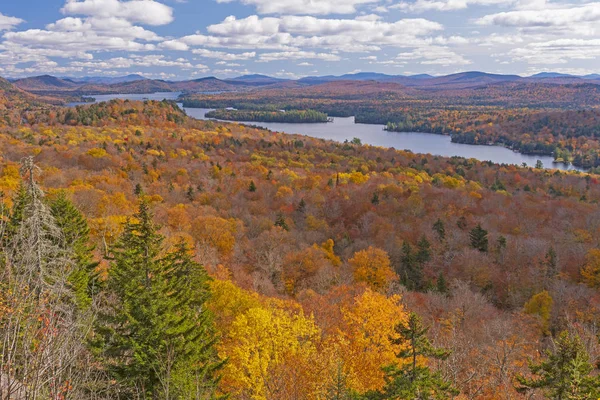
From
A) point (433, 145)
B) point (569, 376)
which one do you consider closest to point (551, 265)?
point (569, 376)

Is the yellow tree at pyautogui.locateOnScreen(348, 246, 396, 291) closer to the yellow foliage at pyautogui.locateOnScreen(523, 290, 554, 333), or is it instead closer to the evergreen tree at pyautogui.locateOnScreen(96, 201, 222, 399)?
the yellow foliage at pyautogui.locateOnScreen(523, 290, 554, 333)

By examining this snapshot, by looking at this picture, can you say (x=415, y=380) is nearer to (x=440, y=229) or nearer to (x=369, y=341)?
(x=369, y=341)

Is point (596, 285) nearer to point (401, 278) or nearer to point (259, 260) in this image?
point (401, 278)

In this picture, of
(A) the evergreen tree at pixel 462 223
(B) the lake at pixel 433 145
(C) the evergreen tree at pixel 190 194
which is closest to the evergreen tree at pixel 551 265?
(A) the evergreen tree at pixel 462 223

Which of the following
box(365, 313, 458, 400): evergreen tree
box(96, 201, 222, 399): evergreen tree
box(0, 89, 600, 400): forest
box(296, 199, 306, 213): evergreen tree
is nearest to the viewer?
box(365, 313, 458, 400): evergreen tree

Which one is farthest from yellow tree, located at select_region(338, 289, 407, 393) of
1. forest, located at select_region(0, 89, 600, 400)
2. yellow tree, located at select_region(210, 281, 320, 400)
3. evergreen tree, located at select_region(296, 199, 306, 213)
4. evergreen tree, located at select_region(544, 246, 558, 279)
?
evergreen tree, located at select_region(296, 199, 306, 213)
